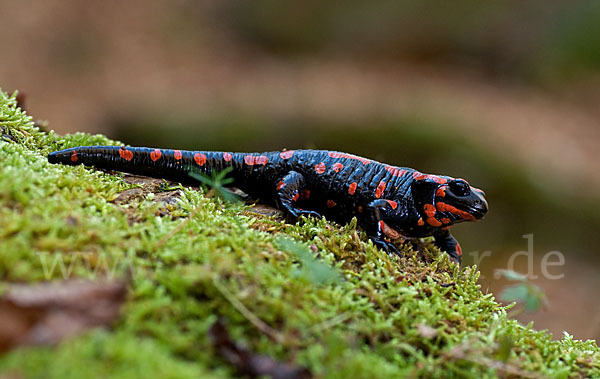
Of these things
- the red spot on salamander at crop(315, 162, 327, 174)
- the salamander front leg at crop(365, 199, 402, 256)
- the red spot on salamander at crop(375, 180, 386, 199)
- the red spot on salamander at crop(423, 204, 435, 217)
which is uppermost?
the red spot on salamander at crop(315, 162, 327, 174)

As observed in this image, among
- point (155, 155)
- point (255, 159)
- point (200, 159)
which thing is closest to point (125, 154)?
point (155, 155)

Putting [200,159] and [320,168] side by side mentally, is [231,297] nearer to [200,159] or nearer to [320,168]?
[200,159]

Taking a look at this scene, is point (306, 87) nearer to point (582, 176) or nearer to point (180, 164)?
point (582, 176)

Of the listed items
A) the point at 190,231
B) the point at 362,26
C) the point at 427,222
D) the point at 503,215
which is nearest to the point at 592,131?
the point at 503,215

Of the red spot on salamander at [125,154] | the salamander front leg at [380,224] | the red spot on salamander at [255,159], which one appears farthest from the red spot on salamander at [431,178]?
the red spot on salamander at [125,154]

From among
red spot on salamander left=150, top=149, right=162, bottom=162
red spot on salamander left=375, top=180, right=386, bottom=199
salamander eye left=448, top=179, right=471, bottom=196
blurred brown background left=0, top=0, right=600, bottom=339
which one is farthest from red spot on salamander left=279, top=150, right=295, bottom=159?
blurred brown background left=0, top=0, right=600, bottom=339

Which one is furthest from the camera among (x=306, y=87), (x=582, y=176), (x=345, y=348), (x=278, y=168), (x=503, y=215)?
(x=306, y=87)

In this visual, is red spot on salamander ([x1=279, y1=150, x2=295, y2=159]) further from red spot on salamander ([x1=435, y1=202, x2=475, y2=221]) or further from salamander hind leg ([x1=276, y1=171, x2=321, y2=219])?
red spot on salamander ([x1=435, y1=202, x2=475, y2=221])

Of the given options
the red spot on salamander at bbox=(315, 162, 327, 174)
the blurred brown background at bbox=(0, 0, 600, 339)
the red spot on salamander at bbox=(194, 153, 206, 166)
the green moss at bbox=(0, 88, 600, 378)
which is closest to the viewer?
the green moss at bbox=(0, 88, 600, 378)
